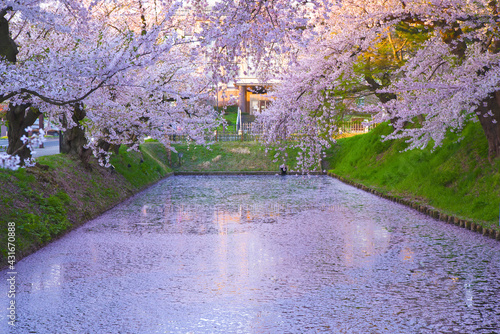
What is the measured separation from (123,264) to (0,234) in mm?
2499

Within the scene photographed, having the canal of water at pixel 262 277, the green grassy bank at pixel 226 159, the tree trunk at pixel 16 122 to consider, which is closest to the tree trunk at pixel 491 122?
the canal of water at pixel 262 277

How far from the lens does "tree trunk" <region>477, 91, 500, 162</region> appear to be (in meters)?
15.4

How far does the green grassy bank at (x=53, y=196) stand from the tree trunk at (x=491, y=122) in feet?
38.1

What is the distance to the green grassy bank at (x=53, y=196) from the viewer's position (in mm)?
11492

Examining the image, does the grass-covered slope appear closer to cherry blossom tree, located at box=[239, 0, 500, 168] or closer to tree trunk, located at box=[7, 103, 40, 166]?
cherry blossom tree, located at box=[239, 0, 500, 168]

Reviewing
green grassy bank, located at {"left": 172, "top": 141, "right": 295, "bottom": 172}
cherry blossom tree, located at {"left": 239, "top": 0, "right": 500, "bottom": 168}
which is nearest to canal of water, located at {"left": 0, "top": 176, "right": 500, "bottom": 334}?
cherry blossom tree, located at {"left": 239, "top": 0, "right": 500, "bottom": 168}

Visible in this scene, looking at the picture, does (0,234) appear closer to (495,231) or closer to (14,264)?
(14,264)

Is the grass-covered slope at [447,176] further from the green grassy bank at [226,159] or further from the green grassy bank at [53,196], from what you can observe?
the green grassy bank at [53,196]

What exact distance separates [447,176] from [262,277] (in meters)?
10.6

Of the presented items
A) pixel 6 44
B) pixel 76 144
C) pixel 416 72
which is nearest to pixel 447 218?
pixel 416 72

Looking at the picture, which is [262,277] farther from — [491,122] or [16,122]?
[491,122]

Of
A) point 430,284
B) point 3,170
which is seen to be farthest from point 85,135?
point 430,284

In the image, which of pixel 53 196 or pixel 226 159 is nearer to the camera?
pixel 53 196

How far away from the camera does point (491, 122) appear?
1603 cm
